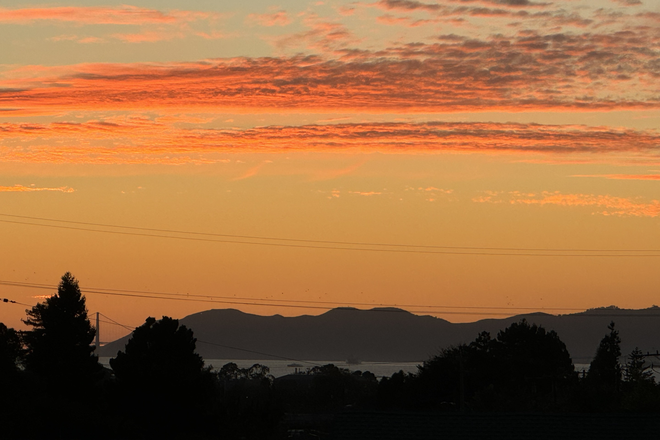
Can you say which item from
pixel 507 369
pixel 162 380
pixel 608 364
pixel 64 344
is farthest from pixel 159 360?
pixel 608 364

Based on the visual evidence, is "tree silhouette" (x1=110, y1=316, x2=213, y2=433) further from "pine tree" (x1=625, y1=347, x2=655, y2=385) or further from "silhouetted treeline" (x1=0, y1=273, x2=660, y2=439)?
"pine tree" (x1=625, y1=347, x2=655, y2=385)

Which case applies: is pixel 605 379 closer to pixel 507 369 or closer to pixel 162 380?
pixel 507 369

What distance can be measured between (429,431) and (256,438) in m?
28.1

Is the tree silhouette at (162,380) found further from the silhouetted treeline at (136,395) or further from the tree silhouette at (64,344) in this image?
the tree silhouette at (64,344)

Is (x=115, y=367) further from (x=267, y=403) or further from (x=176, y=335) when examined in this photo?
(x=267, y=403)

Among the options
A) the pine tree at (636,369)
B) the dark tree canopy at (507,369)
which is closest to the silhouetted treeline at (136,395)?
the dark tree canopy at (507,369)

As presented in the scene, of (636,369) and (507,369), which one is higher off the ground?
(507,369)

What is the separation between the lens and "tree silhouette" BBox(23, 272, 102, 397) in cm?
7738

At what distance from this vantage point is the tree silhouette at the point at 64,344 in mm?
77375

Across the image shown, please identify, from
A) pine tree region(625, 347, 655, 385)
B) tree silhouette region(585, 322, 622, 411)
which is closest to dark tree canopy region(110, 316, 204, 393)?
tree silhouette region(585, 322, 622, 411)

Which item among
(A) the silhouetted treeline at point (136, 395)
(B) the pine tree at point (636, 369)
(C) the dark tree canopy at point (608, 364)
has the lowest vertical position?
(A) the silhouetted treeline at point (136, 395)

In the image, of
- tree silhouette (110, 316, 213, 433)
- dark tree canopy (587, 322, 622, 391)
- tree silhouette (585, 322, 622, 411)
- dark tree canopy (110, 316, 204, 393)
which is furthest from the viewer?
dark tree canopy (587, 322, 622, 391)

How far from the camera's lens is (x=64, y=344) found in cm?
7938

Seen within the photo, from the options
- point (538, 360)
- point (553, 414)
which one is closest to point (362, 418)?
point (553, 414)
